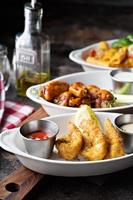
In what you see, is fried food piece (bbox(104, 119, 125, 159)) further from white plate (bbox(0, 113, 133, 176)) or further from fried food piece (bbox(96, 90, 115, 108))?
fried food piece (bbox(96, 90, 115, 108))

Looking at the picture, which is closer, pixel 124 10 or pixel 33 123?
pixel 33 123

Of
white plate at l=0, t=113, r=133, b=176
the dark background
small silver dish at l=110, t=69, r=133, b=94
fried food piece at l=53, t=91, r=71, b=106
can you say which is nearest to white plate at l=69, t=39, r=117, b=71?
small silver dish at l=110, t=69, r=133, b=94

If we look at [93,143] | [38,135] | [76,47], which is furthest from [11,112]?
[76,47]

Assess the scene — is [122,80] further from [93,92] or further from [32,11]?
[32,11]

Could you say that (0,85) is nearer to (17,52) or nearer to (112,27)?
(17,52)

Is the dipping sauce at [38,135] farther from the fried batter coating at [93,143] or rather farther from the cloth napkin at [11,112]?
the cloth napkin at [11,112]

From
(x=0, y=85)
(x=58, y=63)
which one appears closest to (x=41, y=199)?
(x=0, y=85)

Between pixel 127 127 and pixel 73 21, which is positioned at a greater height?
pixel 127 127

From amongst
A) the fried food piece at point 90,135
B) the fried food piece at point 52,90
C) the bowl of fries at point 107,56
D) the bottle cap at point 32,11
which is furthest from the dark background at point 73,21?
the fried food piece at point 90,135
